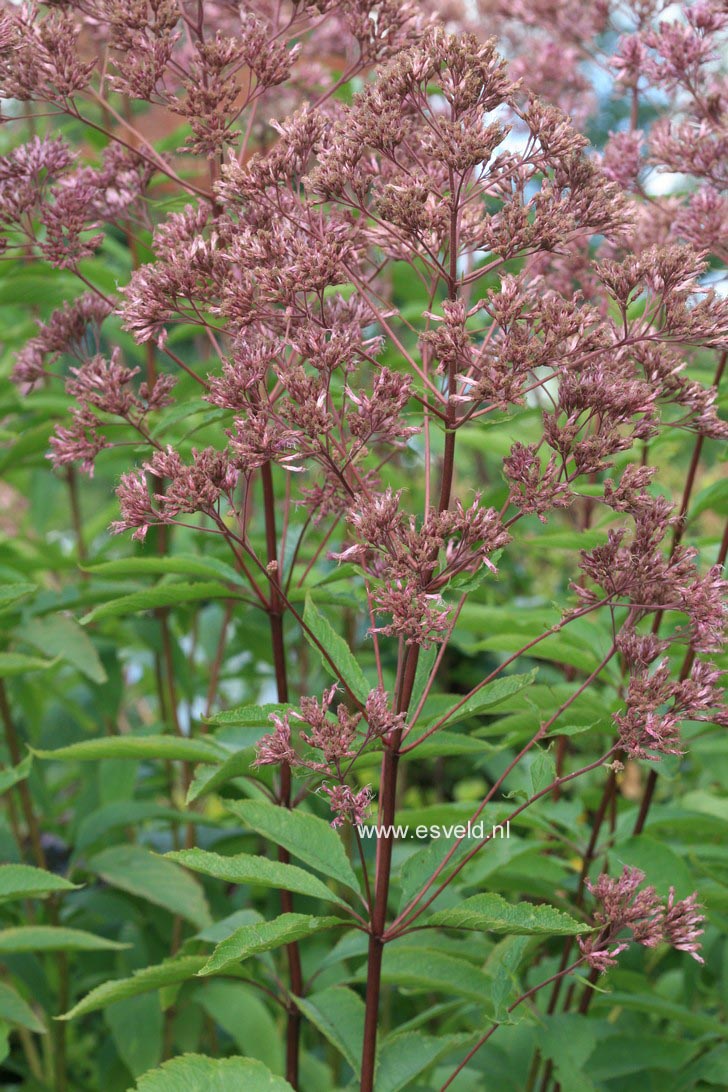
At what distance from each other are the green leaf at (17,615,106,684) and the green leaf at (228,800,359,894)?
2.90 ft

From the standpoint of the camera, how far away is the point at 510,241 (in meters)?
1.71

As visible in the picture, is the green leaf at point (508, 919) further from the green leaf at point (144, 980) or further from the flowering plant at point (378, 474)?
the green leaf at point (144, 980)

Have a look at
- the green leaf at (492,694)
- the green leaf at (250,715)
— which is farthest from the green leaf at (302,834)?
the green leaf at (492,694)

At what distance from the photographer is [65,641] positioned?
9.34 ft

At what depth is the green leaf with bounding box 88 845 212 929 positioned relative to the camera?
8.69ft

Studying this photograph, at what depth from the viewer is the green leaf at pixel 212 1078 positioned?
1.75 m

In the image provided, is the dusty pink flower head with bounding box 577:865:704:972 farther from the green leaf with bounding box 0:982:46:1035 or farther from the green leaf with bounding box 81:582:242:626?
the green leaf with bounding box 0:982:46:1035

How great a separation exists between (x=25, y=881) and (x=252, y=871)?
2.13 ft

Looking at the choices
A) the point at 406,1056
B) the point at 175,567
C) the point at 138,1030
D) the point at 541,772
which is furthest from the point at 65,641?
the point at 541,772

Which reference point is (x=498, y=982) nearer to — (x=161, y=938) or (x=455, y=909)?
(x=455, y=909)

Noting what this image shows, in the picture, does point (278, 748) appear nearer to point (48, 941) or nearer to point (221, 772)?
point (221, 772)

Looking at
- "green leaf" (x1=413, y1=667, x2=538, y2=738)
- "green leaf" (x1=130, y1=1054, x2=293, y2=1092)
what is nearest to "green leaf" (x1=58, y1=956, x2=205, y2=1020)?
"green leaf" (x1=130, y1=1054, x2=293, y2=1092)

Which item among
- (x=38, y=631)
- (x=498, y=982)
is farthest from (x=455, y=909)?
(x=38, y=631)

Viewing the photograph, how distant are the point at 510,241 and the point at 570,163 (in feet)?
0.58
